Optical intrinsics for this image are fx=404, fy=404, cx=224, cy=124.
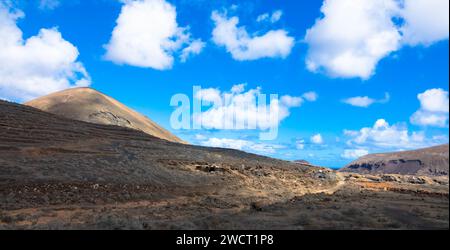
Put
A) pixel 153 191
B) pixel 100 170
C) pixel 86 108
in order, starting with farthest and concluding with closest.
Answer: pixel 86 108 < pixel 100 170 < pixel 153 191

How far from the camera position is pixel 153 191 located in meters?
27.8

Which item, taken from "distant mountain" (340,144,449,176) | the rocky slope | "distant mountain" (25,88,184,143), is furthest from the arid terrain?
"distant mountain" (340,144,449,176)

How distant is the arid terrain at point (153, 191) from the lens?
46.6ft

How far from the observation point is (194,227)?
13.7 metres

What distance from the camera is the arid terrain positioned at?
559 inches

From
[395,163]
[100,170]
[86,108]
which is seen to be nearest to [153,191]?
[100,170]

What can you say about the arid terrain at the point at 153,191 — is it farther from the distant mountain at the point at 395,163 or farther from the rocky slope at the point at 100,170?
the distant mountain at the point at 395,163

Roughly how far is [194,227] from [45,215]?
8873 mm

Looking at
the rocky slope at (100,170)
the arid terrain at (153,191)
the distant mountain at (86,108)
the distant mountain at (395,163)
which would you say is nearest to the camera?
the arid terrain at (153,191)

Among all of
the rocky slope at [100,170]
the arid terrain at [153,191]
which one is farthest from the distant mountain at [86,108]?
the rocky slope at [100,170]

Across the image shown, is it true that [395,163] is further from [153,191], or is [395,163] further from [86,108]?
[153,191]
